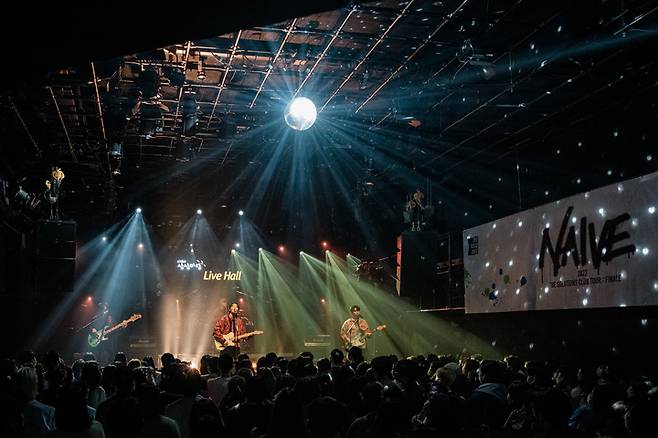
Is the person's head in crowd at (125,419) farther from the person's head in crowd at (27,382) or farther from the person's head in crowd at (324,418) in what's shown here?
the person's head in crowd at (27,382)

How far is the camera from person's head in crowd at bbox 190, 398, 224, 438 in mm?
3355

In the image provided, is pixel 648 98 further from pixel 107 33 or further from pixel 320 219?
pixel 320 219

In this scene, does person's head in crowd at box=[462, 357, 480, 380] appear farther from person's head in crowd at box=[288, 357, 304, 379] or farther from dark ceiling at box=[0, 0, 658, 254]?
dark ceiling at box=[0, 0, 658, 254]

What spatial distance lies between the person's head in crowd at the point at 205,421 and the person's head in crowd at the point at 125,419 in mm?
282

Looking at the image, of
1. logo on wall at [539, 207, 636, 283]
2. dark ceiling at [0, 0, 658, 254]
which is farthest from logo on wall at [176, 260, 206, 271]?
logo on wall at [539, 207, 636, 283]

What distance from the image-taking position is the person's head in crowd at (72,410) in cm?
344

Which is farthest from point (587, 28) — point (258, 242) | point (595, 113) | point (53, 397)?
point (258, 242)

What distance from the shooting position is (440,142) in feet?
42.4

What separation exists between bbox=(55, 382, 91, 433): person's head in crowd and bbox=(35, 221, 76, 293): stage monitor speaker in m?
9.26

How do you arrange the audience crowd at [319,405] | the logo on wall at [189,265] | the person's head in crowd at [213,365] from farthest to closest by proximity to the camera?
the logo on wall at [189,265] < the person's head in crowd at [213,365] < the audience crowd at [319,405]

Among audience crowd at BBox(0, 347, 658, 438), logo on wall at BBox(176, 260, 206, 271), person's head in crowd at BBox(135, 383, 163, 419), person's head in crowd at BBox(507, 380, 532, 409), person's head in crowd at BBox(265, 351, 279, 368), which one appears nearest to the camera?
audience crowd at BBox(0, 347, 658, 438)

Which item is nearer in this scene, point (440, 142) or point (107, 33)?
point (107, 33)

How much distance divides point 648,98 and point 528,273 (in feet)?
9.89

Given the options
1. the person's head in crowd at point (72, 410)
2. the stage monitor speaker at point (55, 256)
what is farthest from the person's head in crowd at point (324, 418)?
the stage monitor speaker at point (55, 256)
